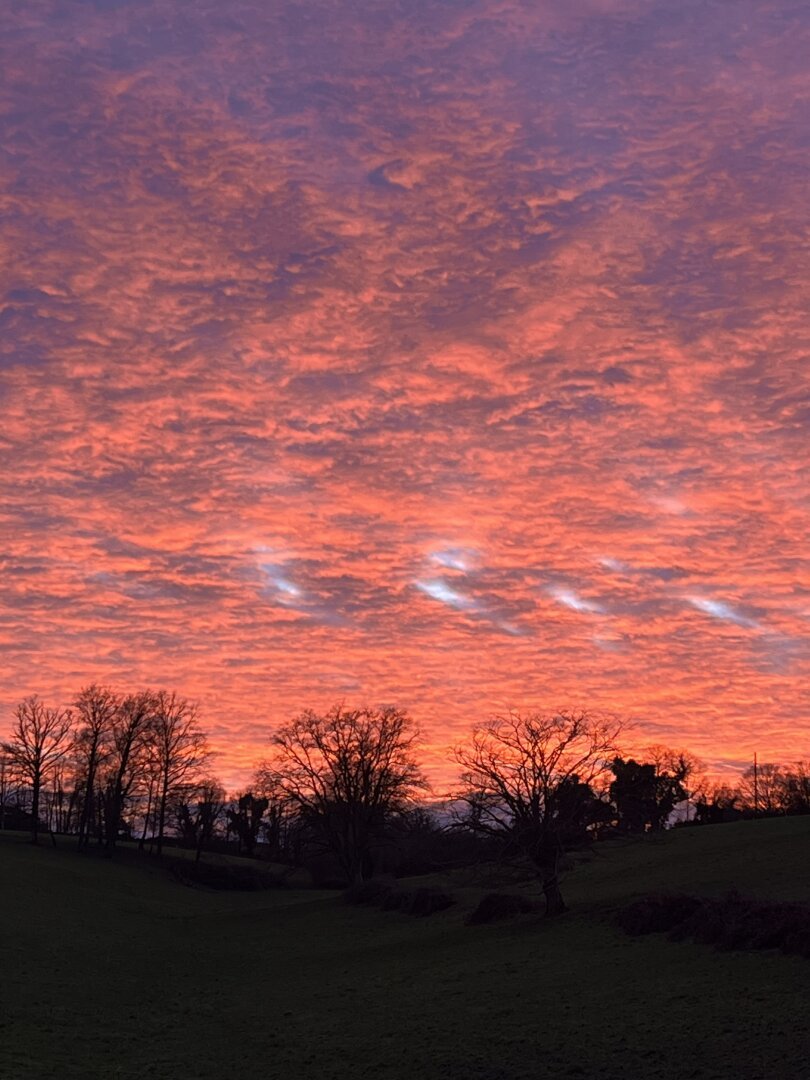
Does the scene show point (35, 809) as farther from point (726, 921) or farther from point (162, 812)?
point (726, 921)

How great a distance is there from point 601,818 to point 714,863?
764 cm

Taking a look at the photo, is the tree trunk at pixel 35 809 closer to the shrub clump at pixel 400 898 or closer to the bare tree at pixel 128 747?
the bare tree at pixel 128 747

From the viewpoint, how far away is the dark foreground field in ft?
68.0

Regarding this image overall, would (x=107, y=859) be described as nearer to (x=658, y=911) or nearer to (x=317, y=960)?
(x=317, y=960)

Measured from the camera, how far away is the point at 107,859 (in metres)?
106

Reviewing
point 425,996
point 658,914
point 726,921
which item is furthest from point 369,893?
point 726,921

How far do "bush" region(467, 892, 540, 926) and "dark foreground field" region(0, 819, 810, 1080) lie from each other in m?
1.49

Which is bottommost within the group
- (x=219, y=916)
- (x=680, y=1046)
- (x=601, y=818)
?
(x=219, y=916)

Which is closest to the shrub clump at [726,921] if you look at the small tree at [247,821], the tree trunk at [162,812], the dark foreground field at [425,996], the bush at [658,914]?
the bush at [658,914]

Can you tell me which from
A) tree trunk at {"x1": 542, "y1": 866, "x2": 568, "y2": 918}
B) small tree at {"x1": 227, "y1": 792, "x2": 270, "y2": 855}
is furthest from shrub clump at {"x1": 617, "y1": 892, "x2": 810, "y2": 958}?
small tree at {"x1": 227, "y1": 792, "x2": 270, "y2": 855}

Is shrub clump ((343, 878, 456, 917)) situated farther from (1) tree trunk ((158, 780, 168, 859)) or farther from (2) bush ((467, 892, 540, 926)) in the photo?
(1) tree trunk ((158, 780, 168, 859))

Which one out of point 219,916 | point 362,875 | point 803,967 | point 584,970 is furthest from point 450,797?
point 362,875

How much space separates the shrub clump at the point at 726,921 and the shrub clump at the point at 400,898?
67.8 ft

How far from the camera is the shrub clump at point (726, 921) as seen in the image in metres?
27.2
